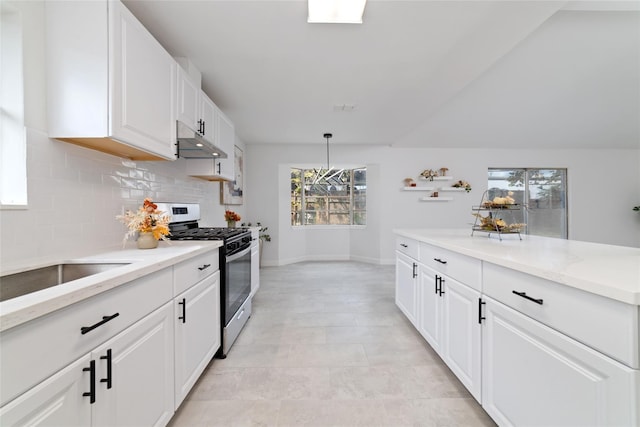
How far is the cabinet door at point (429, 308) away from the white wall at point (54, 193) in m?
2.18

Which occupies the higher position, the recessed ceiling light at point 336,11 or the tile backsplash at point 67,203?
the recessed ceiling light at point 336,11

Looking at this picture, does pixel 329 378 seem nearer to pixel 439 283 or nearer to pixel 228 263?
pixel 439 283

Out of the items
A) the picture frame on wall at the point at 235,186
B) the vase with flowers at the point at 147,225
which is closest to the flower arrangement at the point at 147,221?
the vase with flowers at the point at 147,225

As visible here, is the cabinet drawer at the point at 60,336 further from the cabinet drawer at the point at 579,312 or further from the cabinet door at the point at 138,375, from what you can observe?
the cabinet drawer at the point at 579,312

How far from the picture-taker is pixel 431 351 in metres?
2.11

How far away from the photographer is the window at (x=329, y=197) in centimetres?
594

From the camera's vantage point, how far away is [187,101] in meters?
2.04

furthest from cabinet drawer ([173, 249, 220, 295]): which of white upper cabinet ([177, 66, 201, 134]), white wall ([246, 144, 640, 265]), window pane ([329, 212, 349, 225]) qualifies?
window pane ([329, 212, 349, 225])

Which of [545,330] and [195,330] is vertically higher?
[545,330]

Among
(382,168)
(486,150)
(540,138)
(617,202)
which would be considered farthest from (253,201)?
(617,202)

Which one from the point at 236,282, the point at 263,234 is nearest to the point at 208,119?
the point at 236,282

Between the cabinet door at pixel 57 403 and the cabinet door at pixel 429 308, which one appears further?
the cabinet door at pixel 429 308

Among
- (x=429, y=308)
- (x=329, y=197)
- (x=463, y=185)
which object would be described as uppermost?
(x=463, y=185)

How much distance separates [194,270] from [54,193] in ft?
2.48
